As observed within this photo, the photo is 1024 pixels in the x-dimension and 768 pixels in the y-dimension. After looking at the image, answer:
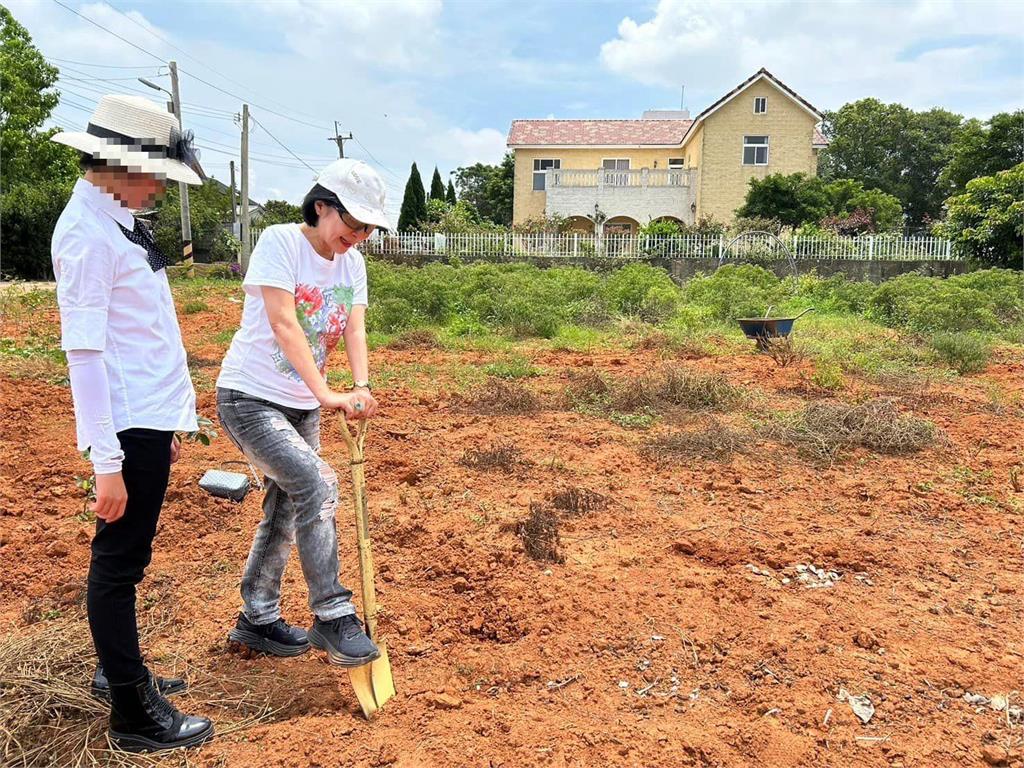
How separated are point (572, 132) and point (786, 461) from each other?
29511mm

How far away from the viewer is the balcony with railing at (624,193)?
28391 mm

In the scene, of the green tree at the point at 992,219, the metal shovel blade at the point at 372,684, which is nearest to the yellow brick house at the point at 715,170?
the green tree at the point at 992,219

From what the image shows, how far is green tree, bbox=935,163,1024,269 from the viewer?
55.5ft

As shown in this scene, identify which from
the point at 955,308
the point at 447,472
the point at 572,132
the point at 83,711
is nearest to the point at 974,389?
the point at 955,308

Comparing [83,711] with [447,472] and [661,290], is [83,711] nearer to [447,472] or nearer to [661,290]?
[447,472]

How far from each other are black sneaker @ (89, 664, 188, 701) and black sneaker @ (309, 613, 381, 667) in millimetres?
461

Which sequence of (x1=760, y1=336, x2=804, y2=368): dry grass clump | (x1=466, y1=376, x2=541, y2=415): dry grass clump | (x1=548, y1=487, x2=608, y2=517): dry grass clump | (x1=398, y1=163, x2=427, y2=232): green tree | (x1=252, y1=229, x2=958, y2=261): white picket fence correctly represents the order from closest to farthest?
(x1=548, y1=487, x2=608, y2=517): dry grass clump < (x1=466, y1=376, x2=541, y2=415): dry grass clump < (x1=760, y1=336, x2=804, y2=368): dry grass clump < (x1=252, y1=229, x2=958, y2=261): white picket fence < (x1=398, y1=163, x2=427, y2=232): green tree

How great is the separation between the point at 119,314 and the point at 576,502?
2.66 metres

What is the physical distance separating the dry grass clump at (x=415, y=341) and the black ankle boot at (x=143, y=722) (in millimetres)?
7977

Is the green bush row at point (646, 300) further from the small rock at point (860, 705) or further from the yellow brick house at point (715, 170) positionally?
the yellow brick house at point (715, 170)

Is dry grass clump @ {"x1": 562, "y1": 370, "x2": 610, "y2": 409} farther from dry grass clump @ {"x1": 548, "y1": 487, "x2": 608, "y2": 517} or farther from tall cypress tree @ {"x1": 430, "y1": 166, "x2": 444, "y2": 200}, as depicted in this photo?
tall cypress tree @ {"x1": 430, "y1": 166, "x2": 444, "y2": 200}

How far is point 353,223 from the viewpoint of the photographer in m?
2.26

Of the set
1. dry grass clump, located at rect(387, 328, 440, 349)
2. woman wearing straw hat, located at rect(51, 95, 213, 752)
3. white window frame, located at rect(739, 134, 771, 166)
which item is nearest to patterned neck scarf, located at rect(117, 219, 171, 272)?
woman wearing straw hat, located at rect(51, 95, 213, 752)

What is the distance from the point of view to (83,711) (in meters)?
2.23
